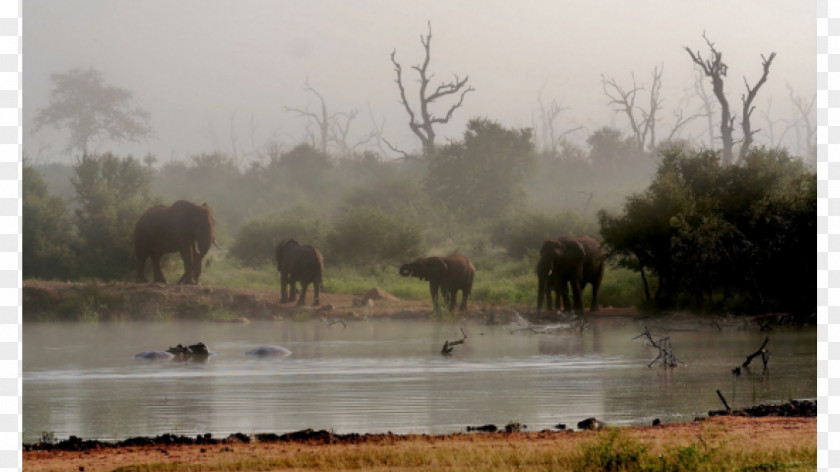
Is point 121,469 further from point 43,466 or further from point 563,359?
point 563,359

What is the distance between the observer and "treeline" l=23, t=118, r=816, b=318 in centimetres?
2612

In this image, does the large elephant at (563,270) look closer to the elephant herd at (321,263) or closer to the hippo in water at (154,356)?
the elephant herd at (321,263)

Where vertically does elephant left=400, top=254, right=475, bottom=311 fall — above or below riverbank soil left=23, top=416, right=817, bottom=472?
above

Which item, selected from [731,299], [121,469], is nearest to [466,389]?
[121,469]

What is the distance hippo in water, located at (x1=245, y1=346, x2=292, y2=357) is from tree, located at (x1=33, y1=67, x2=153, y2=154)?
52.2 meters

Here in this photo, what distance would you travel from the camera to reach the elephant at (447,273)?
1152 inches

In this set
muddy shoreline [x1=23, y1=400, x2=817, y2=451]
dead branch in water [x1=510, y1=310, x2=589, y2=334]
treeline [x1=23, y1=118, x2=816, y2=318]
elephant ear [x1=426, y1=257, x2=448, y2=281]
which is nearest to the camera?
muddy shoreline [x1=23, y1=400, x2=817, y2=451]

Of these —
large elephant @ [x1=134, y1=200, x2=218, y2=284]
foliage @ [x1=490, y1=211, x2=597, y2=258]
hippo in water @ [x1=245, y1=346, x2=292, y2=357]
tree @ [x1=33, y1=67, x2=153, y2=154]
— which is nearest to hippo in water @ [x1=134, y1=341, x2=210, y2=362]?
hippo in water @ [x1=245, y1=346, x2=292, y2=357]

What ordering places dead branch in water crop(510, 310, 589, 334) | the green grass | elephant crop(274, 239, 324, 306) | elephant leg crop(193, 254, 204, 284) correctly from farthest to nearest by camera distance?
elephant leg crop(193, 254, 204, 284)
the green grass
elephant crop(274, 239, 324, 306)
dead branch in water crop(510, 310, 589, 334)

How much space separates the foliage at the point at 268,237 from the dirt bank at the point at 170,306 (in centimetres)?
1189

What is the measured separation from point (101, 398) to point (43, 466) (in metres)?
4.69

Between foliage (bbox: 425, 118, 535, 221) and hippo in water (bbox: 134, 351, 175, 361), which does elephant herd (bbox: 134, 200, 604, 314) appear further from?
foliage (bbox: 425, 118, 535, 221)

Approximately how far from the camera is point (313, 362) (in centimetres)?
1847

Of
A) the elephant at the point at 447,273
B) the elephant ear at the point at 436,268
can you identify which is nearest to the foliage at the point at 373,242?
the elephant at the point at 447,273
